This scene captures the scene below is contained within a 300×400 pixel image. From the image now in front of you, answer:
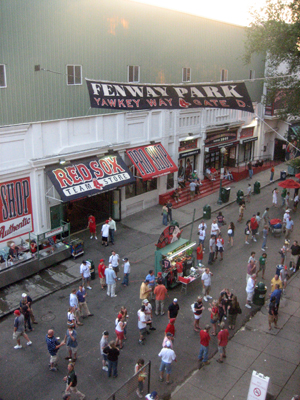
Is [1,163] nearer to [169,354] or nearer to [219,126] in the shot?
[169,354]

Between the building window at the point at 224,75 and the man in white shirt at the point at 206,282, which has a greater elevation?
the building window at the point at 224,75

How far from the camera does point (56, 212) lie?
21719 mm

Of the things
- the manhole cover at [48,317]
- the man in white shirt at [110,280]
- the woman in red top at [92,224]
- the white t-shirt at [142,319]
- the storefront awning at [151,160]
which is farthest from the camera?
the storefront awning at [151,160]

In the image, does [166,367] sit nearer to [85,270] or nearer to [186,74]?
[85,270]

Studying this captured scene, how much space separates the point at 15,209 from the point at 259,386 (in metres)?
14.0

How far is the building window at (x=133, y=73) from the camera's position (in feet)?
81.9

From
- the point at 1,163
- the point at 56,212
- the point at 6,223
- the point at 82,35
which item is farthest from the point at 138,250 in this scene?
the point at 82,35

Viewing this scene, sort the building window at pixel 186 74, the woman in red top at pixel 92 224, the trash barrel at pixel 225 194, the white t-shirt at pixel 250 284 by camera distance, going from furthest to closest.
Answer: the building window at pixel 186 74
the trash barrel at pixel 225 194
the woman in red top at pixel 92 224
the white t-shirt at pixel 250 284

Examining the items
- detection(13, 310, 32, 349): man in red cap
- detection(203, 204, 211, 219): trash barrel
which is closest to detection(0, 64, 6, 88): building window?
detection(13, 310, 32, 349): man in red cap

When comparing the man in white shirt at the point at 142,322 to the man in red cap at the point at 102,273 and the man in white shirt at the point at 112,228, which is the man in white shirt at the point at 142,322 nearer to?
the man in red cap at the point at 102,273

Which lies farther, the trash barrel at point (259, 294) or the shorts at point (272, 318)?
the trash barrel at point (259, 294)

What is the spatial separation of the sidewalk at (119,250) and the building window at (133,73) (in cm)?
835

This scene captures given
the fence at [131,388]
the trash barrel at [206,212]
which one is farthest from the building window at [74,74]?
the fence at [131,388]

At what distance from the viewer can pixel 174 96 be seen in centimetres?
1744
